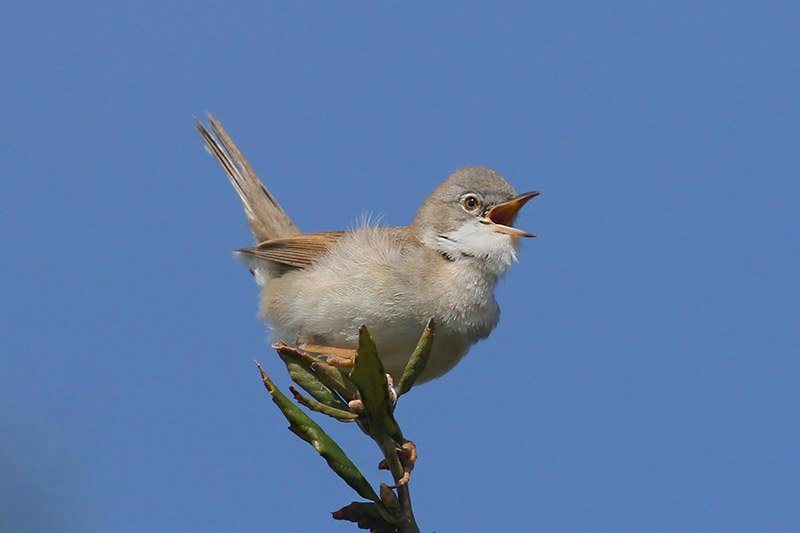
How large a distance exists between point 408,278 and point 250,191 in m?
2.31

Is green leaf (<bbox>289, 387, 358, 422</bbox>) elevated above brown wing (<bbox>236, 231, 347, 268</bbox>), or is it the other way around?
brown wing (<bbox>236, 231, 347, 268</bbox>)

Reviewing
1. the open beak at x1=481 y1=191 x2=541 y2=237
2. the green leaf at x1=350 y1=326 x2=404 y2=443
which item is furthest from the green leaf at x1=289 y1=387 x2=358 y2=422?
the open beak at x1=481 y1=191 x2=541 y2=237

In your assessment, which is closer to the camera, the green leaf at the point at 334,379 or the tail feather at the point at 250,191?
the green leaf at the point at 334,379

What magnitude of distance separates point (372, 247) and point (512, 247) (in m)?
0.86

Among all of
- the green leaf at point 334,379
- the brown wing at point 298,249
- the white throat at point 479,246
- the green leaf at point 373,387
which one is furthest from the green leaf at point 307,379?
the brown wing at point 298,249

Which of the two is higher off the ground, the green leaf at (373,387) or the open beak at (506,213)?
the open beak at (506,213)

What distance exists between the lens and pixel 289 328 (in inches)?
191

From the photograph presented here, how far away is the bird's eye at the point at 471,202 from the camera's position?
5.01 meters

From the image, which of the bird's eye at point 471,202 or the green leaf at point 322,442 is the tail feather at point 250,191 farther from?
the green leaf at point 322,442

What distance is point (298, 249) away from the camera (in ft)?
17.6

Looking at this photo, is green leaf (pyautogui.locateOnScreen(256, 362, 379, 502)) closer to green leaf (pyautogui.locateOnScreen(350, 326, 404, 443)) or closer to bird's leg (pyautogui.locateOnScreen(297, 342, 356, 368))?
green leaf (pyautogui.locateOnScreen(350, 326, 404, 443))

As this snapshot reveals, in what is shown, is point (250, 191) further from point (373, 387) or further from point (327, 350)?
point (373, 387)

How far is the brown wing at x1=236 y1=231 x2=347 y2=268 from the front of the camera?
5209mm

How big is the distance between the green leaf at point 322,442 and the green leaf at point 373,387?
164 mm
